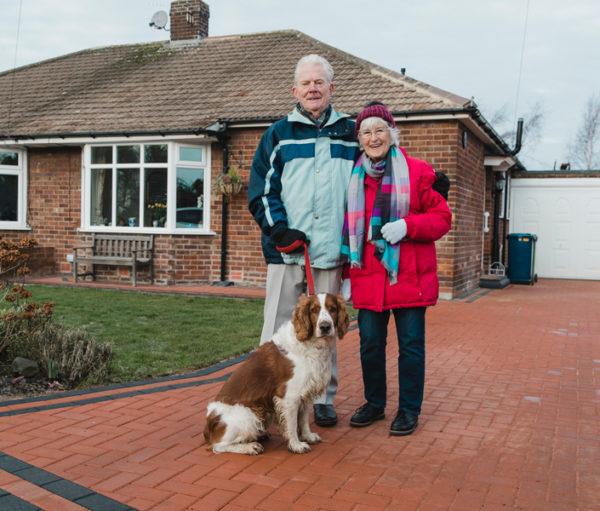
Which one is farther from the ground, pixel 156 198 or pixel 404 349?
pixel 156 198

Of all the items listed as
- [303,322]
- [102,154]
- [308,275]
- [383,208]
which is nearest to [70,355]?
[308,275]

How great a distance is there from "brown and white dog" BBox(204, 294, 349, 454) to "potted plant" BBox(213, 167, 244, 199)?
8.90 m

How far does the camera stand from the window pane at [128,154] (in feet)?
42.7

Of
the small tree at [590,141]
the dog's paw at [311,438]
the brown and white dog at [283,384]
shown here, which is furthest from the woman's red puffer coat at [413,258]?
the small tree at [590,141]

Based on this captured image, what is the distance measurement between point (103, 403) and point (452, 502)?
8.65 feet

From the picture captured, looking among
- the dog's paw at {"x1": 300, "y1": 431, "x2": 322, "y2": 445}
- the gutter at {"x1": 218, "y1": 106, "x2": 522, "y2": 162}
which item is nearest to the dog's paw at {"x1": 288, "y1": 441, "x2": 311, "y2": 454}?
the dog's paw at {"x1": 300, "y1": 431, "x2": 322, "y2": 445}

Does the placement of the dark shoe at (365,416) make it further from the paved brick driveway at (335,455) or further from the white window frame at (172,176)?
the white window frame at (172,176)

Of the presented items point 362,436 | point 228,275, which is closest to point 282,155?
point 362,436

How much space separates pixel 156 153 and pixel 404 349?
10.1 meters

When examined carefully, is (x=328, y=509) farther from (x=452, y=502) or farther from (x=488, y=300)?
(x=488, y=300)

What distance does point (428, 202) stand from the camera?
379 cm

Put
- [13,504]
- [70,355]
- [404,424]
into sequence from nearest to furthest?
[13,504]
[404,424]
[70,355]

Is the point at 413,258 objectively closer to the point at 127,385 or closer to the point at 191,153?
the point at 127,385

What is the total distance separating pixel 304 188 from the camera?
3.77 m
